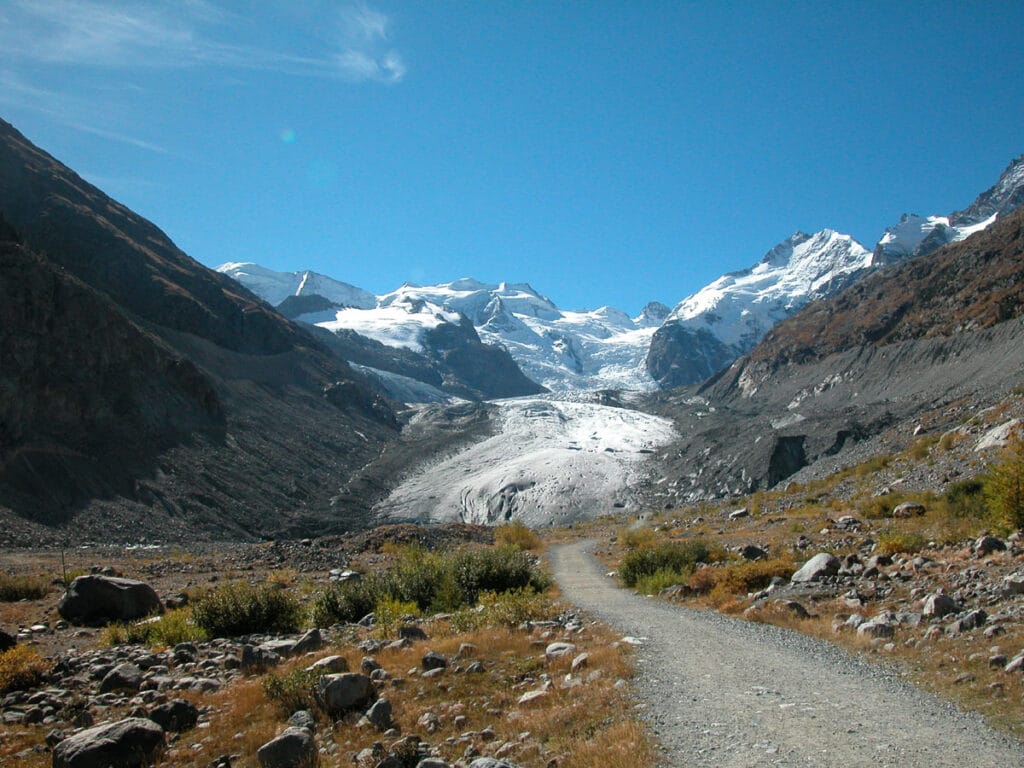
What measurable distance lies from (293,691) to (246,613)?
7.11m

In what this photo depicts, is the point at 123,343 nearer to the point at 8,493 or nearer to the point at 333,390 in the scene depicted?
the point at 8,493

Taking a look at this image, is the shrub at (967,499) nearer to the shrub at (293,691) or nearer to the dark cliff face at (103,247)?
the shrub at (293,691)

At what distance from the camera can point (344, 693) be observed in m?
9.99

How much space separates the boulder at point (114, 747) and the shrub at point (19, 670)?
4.15 metres

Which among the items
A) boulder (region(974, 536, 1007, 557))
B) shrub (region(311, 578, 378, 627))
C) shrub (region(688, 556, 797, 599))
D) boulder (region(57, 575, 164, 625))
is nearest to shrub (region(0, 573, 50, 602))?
boulder (region(57, 575, 164, 625))

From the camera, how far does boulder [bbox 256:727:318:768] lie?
8.59 meters

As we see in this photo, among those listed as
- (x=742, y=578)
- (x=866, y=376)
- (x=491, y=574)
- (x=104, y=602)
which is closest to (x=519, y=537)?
(x=491, y=574)

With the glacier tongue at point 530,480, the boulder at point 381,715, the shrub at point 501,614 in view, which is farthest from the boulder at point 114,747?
the glacier tongue at point 530,480

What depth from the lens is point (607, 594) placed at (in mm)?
20156

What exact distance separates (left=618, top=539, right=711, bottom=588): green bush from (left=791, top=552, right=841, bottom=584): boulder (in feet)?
17.0

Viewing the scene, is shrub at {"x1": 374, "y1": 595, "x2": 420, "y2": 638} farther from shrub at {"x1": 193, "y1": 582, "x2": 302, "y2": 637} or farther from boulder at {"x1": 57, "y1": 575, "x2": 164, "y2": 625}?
boulder at {"x1": 57, "y1": 575, "x2": 164, "y2": 625}

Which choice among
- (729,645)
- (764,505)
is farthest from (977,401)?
(729,645)

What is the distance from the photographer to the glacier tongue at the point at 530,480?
277 ft

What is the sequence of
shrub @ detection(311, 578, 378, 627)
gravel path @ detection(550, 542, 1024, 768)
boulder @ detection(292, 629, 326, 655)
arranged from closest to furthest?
gravel path @ detection(550, 542, 1024, 768)
boulder @ detection(292, 629, 326, 655)
shrub @ detection(311, 578, 378, 627)
